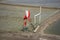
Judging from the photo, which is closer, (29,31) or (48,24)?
(29,31)

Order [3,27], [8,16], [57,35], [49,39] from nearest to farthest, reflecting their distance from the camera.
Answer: [49,39] → [57,35] → [3,27] → [8,16]

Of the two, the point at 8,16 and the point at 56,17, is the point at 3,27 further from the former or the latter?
the point at 56,17

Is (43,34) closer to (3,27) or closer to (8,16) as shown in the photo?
(3,27)

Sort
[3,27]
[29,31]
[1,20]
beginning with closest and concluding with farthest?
[29,31], [3,27], [1,20]

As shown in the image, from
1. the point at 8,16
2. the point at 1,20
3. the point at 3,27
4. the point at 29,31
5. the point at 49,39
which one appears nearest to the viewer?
the point at 49,39

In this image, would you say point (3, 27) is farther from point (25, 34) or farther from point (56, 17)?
point (56, 17)

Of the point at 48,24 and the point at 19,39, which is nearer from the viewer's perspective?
the point at 19,39

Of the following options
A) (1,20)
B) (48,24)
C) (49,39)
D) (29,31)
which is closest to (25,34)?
(29,31)

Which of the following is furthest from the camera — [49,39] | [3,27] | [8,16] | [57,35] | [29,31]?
[8,16]

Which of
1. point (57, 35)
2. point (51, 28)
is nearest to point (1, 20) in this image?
point (51, 28)

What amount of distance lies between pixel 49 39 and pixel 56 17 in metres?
4.56

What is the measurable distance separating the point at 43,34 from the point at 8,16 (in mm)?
4954

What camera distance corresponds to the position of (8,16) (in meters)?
13.5

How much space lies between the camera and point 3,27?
10812 mm
